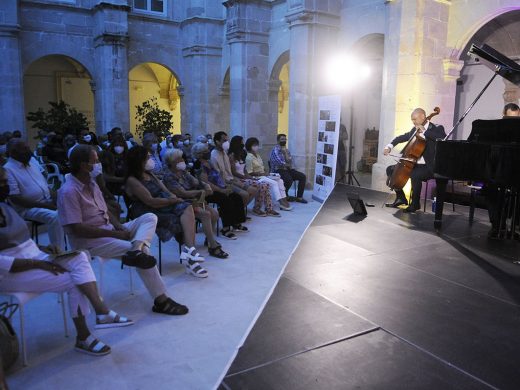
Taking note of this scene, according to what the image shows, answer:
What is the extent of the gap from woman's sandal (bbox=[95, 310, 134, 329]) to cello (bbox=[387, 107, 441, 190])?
4083mm

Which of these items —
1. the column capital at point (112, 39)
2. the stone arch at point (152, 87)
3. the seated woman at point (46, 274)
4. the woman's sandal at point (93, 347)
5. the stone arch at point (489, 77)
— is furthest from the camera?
the stone arch at point (152, 87)

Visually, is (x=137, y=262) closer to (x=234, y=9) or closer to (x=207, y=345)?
(x=207, y=345)

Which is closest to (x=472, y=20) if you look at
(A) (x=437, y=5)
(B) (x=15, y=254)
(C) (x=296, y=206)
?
(A) (x=437, y=5)

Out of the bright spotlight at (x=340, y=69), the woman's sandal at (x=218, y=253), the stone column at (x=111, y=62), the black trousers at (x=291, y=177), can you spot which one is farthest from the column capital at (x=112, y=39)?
the woman's sandal at (x=218, y=253)

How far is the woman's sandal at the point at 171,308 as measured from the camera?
341 cm

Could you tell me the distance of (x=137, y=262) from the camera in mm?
3271

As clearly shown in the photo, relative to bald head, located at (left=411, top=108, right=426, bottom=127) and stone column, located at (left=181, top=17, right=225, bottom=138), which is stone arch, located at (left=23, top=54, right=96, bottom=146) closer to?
stone column, located at (left=181, top=17, right=225, bottom=138)

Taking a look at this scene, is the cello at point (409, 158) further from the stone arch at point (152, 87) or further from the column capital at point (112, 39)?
the stone arch at point (152, 87)

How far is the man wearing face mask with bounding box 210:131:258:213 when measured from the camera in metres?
6.14

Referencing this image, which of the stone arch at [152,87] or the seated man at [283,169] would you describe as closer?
the seated man at [283,169]

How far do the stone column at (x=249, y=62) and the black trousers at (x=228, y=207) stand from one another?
18.2ft

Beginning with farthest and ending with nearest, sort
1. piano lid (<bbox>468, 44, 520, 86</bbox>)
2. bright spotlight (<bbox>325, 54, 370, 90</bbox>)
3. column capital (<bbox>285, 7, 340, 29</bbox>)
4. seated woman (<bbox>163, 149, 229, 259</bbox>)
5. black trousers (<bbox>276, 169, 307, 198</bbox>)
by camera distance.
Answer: bright spotlight (<bbox>325, 54, 370, 90</bbox>) < column capital (<bbox>285, 7, 340, 29</bbox>) < black trousers (<bbox>276, 169, 307, 198</bbox>) < seated woman (<bbox>163, 149, 229, 259</bbox>) < piano lid (<bbox>468, 44, 520, 86</bbox>)

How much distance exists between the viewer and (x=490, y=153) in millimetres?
4277

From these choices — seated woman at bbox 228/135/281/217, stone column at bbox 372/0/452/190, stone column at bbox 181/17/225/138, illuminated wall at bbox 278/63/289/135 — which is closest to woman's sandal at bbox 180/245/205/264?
seated woman at bbox 228/135/281/217
